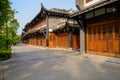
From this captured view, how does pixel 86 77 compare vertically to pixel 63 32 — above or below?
below

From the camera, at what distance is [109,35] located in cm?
1308

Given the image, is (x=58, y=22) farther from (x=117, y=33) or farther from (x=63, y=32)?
(x=117, y=33)

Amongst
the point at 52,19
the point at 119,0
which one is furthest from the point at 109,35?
the point at 52,19

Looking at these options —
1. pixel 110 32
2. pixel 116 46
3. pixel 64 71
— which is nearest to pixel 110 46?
pixel 116 46

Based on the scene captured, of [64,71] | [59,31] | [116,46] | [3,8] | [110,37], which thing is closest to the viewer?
[64,71]

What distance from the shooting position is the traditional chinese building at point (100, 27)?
40.0ft

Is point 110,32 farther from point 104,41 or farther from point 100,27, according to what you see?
point 100,27

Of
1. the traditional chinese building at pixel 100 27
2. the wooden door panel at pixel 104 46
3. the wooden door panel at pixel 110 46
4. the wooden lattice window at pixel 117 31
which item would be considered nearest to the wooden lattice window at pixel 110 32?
the traditional chinese building at pixel 100 27

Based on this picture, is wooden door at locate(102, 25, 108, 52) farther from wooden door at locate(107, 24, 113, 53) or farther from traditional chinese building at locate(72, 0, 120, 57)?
wooden door at locate(107, 24, 113, 53)

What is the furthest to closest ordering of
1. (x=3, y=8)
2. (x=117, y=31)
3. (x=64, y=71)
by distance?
(x=117, y=31) → (x=3, y=8) → (x=64, y=71)

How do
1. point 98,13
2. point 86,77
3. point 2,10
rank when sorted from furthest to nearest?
point 98,13 → point 2,10 → point 86,77

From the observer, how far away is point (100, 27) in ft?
46.4

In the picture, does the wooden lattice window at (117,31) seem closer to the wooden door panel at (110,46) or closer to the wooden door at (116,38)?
the wooden door at (116,38)

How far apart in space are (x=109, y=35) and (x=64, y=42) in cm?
1388
